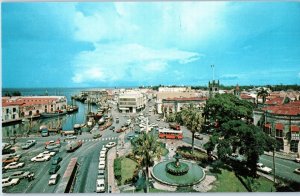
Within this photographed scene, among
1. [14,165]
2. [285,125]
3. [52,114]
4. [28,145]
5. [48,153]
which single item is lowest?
[14,165]

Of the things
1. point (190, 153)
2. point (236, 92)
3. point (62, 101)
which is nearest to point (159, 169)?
point (190, 153)

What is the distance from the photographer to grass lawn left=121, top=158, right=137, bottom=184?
14453mm

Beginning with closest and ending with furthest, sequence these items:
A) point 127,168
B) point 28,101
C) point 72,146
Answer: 1. point 127,168
2. point 72,146
3. point 28,101

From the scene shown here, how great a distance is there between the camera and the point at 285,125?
18.1 metres

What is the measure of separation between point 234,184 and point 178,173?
116 inches

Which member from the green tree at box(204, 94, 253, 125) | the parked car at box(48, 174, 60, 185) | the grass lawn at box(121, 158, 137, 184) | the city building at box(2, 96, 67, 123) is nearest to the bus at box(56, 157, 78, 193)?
the parked car at box(48, 174, 60, 185)

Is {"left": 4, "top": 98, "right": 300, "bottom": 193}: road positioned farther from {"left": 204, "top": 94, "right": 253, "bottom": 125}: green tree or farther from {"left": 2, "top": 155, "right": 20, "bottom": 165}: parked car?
{"left": 204, "top": 94, "right": 253, "bottom": 125}: green tree

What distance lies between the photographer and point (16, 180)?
1405 centimetres

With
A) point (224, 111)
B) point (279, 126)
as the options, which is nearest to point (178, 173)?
point (279, 126)

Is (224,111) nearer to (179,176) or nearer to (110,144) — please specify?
(110,144)

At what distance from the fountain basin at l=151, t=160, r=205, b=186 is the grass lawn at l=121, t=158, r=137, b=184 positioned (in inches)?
52.8

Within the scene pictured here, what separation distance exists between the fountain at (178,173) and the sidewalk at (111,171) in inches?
85.8

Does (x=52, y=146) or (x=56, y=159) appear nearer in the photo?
(x=56, y=159)

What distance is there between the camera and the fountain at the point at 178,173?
13.5 meters
